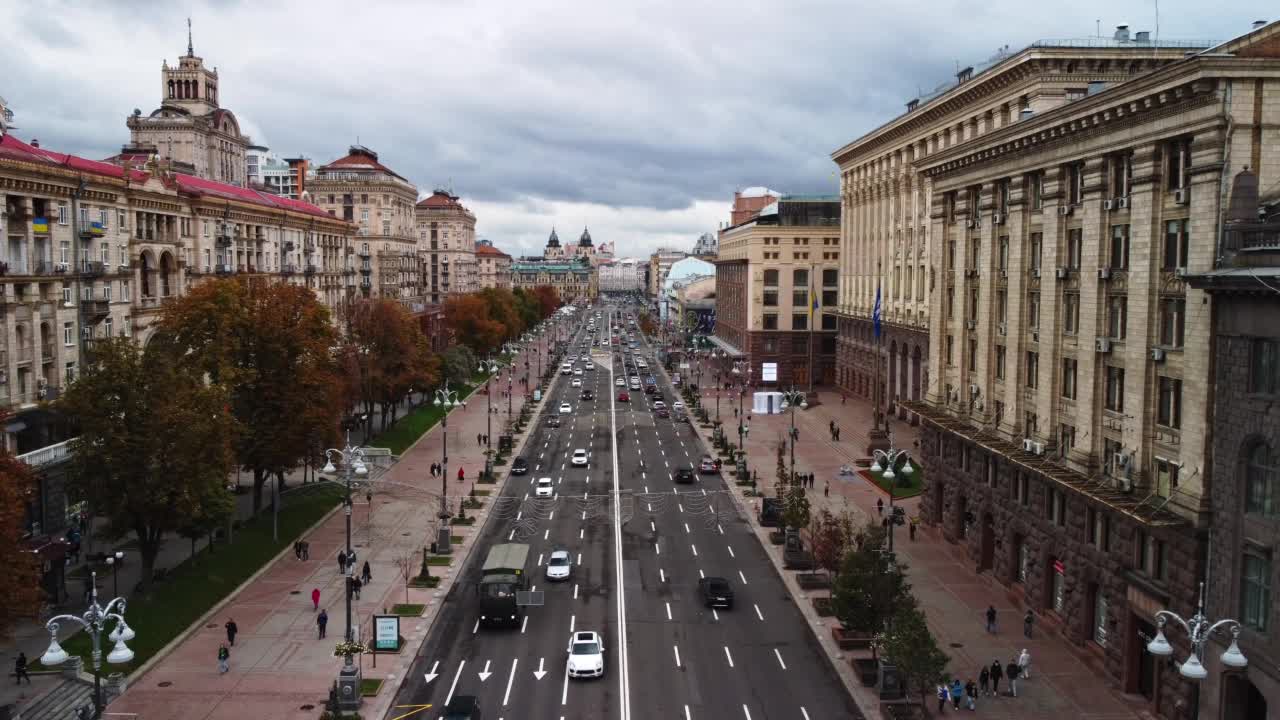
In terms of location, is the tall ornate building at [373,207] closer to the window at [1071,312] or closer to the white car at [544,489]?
the white car at [544,489]

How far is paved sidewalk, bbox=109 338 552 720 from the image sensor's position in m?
35.2

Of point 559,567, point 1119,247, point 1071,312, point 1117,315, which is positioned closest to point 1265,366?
point 1117,315

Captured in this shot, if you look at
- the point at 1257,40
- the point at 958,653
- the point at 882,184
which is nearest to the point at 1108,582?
the point at 958,653

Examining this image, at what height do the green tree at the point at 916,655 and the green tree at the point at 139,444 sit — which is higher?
the green tree at the point at 139,444

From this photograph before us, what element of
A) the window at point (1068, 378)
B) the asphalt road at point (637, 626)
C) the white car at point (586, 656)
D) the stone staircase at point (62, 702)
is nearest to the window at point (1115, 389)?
the window at point (1068, 378)

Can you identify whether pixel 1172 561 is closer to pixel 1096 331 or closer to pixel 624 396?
pixel 1096 331

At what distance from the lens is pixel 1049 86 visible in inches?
2591

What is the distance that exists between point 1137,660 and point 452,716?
2361 cm

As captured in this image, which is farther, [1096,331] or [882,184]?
[882,184]

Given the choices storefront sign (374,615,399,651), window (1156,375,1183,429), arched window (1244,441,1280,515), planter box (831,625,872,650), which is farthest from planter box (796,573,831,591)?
arched window (1244,441,1280,515)

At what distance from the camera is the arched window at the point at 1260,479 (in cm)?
2791

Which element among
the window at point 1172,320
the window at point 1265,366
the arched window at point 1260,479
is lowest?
the arched window at point 1260,479

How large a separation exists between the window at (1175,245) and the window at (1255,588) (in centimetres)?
984

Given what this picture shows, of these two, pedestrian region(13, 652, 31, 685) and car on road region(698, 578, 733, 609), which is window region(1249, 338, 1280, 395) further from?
pedestrian region(13, 652, 31, 685)
